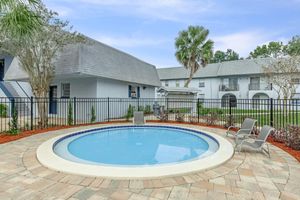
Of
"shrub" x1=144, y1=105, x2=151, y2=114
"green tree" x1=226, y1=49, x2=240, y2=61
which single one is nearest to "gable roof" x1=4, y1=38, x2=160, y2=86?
"shrub" x1=144, y1=105, x2=151, y2=114

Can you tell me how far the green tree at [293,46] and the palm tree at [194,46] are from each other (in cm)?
761

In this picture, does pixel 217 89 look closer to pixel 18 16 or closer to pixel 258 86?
pixel 258 86

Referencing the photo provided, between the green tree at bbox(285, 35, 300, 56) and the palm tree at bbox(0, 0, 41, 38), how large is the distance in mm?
22111

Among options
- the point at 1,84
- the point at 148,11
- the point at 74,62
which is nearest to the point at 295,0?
the point at 148,11

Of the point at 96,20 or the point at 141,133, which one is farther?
the point at 96,20

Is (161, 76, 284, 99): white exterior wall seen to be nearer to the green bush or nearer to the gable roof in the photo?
the gable roof

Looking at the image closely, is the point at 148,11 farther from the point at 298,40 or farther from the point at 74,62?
the point at 298,40

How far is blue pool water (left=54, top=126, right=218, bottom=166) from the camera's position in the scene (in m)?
6.90

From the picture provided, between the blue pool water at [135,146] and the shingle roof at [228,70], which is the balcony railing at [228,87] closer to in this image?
the shingle roof at [228,70]

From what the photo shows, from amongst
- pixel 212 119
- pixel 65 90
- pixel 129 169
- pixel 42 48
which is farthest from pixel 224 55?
pixel 129 169

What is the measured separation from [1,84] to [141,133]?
1382 cm

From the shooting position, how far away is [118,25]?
685 inches

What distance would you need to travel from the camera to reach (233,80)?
3341cm

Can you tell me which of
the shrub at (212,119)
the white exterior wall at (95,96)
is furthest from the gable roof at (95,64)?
the shrub at (212,119)
